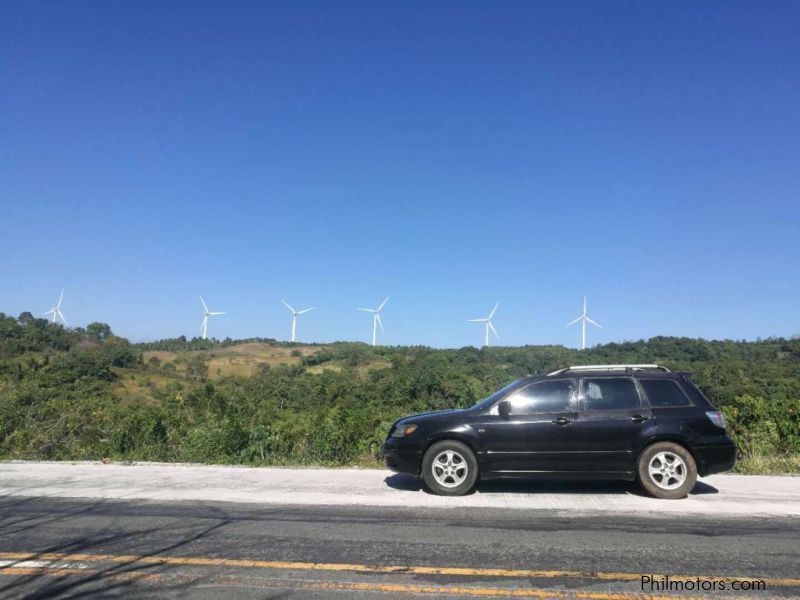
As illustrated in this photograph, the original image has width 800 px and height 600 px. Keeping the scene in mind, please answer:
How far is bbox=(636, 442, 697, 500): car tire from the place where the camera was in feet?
23.5

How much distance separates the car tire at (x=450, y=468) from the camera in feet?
24.3

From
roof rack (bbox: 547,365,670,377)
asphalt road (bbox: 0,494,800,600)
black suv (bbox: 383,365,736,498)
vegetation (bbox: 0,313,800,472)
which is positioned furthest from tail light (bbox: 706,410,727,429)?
vegetation (bbox: 0,313,800,472)

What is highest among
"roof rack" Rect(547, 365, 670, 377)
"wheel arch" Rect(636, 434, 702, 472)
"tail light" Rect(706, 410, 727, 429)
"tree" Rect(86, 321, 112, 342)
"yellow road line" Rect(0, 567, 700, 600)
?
"tree" Rect(86, 321, 112, 342)

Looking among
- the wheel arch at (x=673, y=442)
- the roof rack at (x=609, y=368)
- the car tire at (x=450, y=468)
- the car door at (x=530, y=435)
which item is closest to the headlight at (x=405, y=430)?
the car tire at (x=450, y=468)

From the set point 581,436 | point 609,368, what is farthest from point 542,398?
point 609,368

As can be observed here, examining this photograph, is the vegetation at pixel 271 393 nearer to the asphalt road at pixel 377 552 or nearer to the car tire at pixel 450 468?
the car tire at pixel 450 468

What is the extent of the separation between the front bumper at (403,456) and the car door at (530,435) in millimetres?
892

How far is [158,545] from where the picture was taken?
535cm

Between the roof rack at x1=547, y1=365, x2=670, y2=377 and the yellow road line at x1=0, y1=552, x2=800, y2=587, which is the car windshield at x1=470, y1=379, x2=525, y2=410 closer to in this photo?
the roof rack at x1=547, y1=365, x2=670, y2=377

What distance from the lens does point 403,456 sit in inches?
303

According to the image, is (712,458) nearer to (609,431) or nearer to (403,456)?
(609,431)

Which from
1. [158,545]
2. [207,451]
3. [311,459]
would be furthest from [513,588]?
[207,451]

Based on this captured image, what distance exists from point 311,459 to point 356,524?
527cm

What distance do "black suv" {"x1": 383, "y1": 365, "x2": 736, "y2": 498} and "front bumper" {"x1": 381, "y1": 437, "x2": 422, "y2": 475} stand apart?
0.01 m
